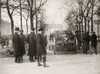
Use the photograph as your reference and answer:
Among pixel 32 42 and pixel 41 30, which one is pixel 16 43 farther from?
pixel 41 30

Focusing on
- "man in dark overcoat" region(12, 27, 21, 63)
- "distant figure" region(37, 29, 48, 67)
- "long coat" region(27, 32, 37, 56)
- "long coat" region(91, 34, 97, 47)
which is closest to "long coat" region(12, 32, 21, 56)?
"man in dark overcoat" region(12, 27, 21, 63)

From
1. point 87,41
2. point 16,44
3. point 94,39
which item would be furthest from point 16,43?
point 87,41

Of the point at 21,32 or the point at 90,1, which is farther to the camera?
the point at 21,32

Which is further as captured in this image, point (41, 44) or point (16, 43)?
point (16, 43)

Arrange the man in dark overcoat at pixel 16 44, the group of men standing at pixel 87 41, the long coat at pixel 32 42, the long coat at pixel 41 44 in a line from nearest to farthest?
the long coat at pixel 41 44 → the group of men standing at pixel 87 41 → the man in dark overcoat at pixel 16 44 → the long coat at pixel 32 42

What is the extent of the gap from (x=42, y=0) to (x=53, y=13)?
1.14 ft

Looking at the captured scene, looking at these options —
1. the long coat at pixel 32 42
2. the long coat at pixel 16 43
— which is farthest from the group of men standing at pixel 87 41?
the long coat at pixel 16 43

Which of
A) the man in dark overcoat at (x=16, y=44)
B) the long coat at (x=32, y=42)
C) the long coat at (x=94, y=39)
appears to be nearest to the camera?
the long coat at (x=94, y=39)

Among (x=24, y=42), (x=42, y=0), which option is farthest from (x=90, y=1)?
(x=24, y=42)

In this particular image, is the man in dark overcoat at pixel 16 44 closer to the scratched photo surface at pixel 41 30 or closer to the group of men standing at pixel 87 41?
the scratched photo surface at pixel 41 30

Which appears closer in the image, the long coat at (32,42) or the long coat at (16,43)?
the long coat at (16,43)

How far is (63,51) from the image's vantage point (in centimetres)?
814

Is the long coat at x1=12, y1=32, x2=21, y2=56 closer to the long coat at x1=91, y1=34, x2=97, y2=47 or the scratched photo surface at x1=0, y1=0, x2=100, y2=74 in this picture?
the scratched photo surface at x1=0, y1=0, x2=100, y2=74

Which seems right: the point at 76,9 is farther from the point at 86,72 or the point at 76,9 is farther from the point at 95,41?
the point at 86,72
